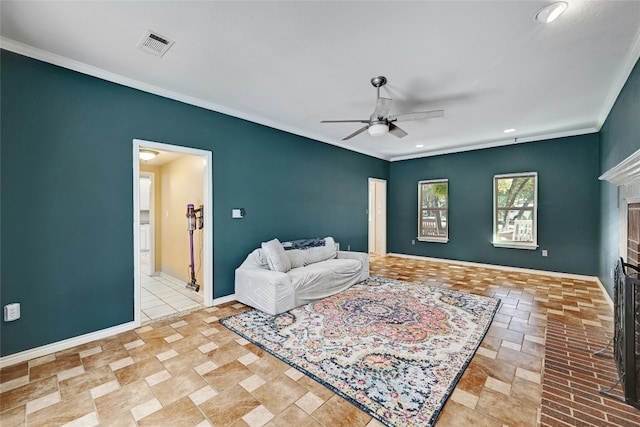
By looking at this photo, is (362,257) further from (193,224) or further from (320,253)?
(193,224)

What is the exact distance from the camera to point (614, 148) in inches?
136

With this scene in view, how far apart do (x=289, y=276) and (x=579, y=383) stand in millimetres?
2784

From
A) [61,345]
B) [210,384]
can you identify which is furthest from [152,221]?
[210,384]

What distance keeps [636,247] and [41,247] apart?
5324mm

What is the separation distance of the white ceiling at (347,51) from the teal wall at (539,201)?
4.55 feet

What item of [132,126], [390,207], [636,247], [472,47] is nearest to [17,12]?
[132,126]

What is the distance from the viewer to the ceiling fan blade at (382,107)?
288 centimetres

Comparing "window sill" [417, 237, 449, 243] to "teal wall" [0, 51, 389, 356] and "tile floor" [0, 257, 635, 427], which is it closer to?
"tile floor" [0, 257, 635, 427]

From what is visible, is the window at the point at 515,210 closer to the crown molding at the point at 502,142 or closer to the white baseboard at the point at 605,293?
the crown molding at the point at 502,142

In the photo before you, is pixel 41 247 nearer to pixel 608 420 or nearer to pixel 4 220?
pixel 4 220

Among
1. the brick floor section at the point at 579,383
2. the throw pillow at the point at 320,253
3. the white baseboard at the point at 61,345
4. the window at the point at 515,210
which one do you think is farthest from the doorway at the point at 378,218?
the white baseboard at the point at 61,345

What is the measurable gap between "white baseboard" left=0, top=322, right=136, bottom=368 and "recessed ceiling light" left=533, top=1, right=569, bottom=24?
14.9 feet

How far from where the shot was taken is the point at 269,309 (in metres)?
3.26

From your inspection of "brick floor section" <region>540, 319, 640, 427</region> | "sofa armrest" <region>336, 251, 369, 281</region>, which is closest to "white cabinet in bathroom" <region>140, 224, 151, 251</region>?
"sofa armrest" <region>336, 251, 369, 281</region>
